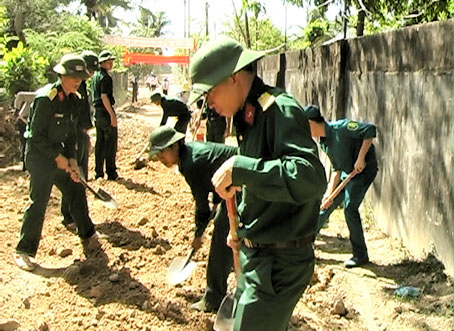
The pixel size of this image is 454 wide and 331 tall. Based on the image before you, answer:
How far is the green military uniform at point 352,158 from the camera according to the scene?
502 cm

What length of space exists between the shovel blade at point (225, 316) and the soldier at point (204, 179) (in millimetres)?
930

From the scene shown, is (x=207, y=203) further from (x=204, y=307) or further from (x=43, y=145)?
(x=43, y=145)

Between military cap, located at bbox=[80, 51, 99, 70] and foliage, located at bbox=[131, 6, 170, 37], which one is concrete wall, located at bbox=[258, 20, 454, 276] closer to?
military cap, located at bbox=[80, 51, 99, 70]

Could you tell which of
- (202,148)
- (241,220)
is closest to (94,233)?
(202,148)

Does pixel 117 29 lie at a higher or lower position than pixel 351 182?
higher

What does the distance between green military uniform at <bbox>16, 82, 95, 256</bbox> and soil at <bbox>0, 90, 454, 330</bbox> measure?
1.35 feet

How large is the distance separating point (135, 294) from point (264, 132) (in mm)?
2764

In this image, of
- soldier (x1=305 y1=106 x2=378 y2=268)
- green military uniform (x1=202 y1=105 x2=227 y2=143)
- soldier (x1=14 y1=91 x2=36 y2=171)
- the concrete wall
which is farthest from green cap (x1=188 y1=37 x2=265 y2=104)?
soldier (x1=14 y1=91 x2=36 y2=171)

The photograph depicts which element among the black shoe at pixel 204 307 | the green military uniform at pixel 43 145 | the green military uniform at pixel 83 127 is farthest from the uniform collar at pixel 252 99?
the green military uniform at pixel 83 127

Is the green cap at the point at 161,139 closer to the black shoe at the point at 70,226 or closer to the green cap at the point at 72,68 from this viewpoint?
the green cap at the point at 72,68

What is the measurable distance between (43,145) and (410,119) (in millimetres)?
3439

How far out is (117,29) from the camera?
43250mm

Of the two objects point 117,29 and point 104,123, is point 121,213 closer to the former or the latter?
point 104,123

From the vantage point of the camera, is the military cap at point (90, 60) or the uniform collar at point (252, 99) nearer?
the uniform collar at point (252, 99)
